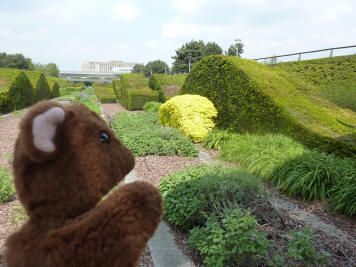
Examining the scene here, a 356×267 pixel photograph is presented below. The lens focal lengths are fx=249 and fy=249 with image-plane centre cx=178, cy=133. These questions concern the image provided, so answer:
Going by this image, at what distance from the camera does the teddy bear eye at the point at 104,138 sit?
4.18ft

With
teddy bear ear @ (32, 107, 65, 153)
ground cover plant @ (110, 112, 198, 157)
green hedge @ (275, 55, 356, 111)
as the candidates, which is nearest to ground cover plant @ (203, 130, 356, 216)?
ground cover plant @ (110, 112, 198, 157)

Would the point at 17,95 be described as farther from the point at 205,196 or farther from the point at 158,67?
the point at 158,67

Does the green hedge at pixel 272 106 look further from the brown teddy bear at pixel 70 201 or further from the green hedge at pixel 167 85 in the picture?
the green hedge at pixel 167 85

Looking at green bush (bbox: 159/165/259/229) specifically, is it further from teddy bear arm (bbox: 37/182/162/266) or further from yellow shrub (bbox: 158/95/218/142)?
yellow shrub (bbox: 158/95/218/142)

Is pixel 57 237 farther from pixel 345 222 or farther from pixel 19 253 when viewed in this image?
pixel 345 222

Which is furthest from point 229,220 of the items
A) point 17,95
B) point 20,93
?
point 20,93

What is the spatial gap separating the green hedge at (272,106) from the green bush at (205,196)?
9.69 feet

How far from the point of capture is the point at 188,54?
47938 millimetres

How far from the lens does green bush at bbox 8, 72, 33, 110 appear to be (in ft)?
47.1

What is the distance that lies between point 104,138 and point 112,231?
1.50ft

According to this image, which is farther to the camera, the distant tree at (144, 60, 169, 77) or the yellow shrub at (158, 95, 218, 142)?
the distant tree at (144, 60, 169, 77)

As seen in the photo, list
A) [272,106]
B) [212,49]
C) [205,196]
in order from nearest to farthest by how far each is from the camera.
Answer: [205,196] → [272,106] → [212,49]

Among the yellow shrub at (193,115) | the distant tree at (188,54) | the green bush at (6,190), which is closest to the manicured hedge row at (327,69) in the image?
the yellow shrub at (193,115)

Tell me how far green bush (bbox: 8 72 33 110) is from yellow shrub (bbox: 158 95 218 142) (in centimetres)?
1071
